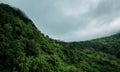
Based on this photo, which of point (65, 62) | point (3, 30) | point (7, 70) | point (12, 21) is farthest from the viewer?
point (65, 62)

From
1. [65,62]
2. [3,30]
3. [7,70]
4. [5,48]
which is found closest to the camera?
[7,70]

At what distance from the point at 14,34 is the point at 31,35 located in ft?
44.5

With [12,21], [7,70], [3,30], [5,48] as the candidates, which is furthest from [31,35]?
[7,70]

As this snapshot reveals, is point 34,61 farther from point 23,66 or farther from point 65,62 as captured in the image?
point 65,62

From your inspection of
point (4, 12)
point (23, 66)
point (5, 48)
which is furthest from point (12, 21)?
point (23, 66)

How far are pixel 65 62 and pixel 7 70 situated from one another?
164 feet

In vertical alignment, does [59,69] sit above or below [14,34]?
below

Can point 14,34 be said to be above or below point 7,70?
above

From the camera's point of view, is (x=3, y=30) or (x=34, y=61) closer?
(x=34, y=61)

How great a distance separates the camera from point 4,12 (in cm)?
13950

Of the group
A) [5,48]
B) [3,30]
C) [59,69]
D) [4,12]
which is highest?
[4,12]

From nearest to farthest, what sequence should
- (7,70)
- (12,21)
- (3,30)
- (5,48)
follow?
1. (7,70)
2. (5,48)
3. (3,30)
4. (12,21)

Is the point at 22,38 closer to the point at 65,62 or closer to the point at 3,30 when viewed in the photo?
the point at 3,30

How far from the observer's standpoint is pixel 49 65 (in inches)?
4798
